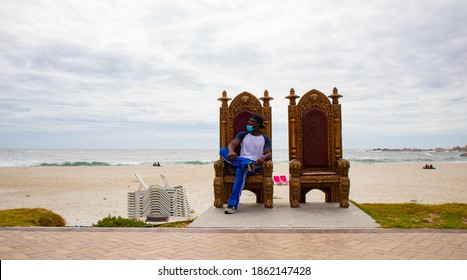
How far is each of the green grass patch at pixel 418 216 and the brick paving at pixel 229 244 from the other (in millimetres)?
450

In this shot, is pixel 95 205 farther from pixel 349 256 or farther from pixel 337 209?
pixel 349 256

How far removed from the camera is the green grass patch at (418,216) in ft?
17.2

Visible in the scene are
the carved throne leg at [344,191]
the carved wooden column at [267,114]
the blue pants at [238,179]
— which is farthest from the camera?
the carved wooden column at [267,114]

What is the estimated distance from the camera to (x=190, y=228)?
512cm

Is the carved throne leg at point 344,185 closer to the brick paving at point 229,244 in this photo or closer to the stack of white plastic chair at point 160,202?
the brick paving at point 229,244

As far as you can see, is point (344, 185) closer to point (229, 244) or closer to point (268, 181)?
point (268, 181)

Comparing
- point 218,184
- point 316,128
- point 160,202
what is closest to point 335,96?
point 316,128

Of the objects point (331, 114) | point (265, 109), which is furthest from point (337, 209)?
point (265, 109)

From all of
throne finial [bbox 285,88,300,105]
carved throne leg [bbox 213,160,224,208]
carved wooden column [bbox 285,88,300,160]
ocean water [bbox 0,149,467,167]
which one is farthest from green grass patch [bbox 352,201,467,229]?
ocean water [bbox 0,149,467,167]

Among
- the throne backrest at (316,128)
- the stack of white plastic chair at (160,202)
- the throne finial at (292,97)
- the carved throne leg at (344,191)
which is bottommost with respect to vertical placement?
the stack of white plastic chair at (160,202)

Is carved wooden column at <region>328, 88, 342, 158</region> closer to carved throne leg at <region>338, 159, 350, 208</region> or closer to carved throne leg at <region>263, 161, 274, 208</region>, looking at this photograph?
carved throne leg at <region>338, 159, 350, 208</region>

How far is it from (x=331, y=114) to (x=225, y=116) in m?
2.21

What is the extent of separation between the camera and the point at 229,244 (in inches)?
167

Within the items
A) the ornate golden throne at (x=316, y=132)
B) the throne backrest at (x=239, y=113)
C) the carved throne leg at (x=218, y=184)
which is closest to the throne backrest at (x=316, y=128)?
the ornate golden throne at (x=316, y=132)
